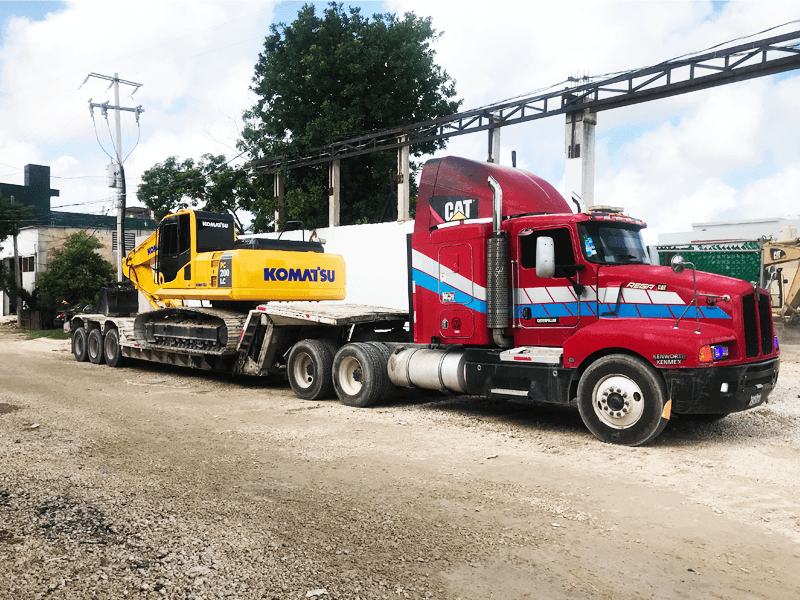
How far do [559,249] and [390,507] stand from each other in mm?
4356

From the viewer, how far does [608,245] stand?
8.59 meters

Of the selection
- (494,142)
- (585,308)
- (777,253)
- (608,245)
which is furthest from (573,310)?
→ (777,253)

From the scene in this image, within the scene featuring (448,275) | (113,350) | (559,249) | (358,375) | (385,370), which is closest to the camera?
(559,249)

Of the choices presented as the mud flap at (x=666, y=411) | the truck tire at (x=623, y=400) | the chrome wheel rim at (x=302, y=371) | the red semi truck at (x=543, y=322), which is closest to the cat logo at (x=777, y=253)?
the red semi truck at (x=543, y=322)

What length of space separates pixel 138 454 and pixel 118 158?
985 inches

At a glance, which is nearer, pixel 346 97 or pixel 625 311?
pixel 625 311

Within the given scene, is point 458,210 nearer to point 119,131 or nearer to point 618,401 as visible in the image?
point 618,401

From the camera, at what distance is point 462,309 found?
954cm

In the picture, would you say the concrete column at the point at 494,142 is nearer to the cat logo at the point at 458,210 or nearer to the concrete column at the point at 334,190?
the concrete column at the point at 334,190

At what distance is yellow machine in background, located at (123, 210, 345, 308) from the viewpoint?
1292cm

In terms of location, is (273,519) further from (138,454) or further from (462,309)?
(462,309)

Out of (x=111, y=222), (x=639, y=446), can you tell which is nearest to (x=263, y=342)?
(x=639, y=446)

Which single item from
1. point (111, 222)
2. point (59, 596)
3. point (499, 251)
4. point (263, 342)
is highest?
point (111, 222)

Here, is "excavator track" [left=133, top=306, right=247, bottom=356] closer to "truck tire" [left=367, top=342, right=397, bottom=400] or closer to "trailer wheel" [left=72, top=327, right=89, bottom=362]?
"trailer wheel" [left=72, top=327, right=89, bottom=362]
